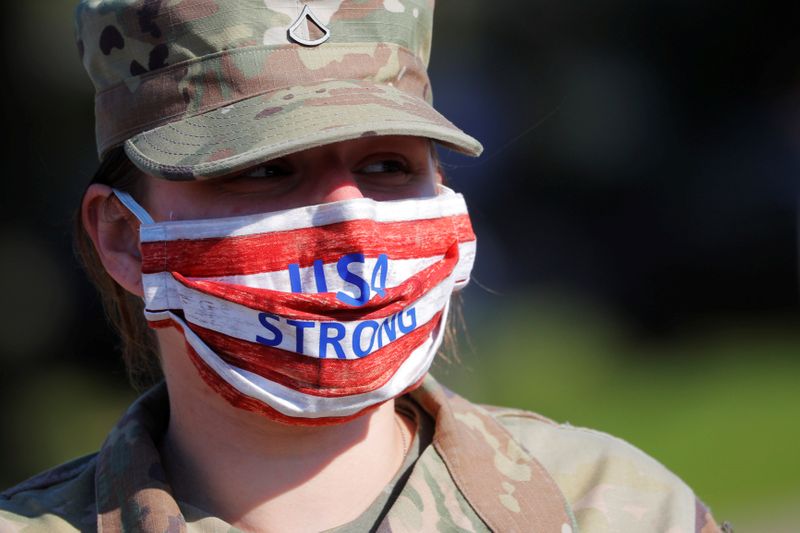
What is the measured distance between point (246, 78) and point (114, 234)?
520 mm

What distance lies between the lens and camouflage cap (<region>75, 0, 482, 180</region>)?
2266mm

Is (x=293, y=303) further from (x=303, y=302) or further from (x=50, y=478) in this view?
(x=50, y=478)

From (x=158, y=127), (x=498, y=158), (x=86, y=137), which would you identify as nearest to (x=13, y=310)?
(x=86, y=137)

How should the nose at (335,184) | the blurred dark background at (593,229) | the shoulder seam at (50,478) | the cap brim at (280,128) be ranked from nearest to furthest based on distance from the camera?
the cap brim at (280,128) → the nose at (335,184) → the shoulder seam at (50,478) → the blurred dark background at (593,229)

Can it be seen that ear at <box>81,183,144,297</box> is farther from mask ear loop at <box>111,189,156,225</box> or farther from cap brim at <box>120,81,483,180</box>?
cap brim at <box>120,81,483,180</box>

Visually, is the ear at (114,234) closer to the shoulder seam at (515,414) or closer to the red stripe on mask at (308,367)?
the red stripe on mask at (308,367)

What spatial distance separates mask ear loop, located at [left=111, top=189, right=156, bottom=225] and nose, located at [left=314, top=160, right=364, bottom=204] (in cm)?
41

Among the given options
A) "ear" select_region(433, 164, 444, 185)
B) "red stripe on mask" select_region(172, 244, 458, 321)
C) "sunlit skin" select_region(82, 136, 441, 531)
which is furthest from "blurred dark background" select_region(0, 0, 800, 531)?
"red stripe on mask" select_region(172, 244, 458, 321)

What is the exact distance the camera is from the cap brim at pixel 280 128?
221cm

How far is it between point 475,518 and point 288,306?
25.4 inches

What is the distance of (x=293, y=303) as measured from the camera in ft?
7.47

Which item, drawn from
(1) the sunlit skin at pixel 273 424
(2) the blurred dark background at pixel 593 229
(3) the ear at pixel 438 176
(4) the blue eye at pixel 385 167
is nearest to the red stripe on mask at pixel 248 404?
(1) the sunlit skin at pixel 273 424

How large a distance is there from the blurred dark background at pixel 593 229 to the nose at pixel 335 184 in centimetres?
476

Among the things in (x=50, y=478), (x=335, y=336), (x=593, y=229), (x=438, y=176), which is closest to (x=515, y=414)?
(x=438, y=176)
